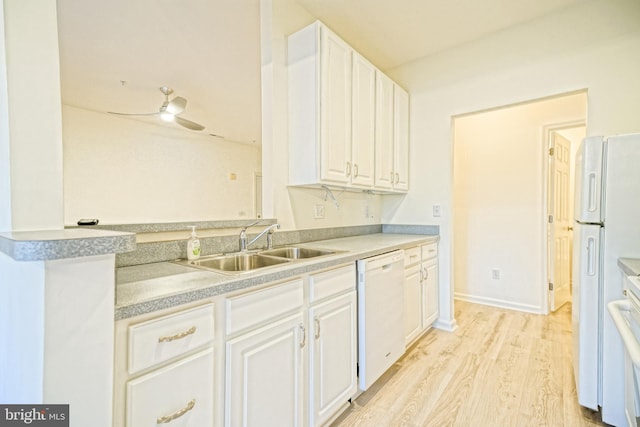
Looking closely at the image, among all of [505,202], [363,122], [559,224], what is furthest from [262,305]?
[559,224]

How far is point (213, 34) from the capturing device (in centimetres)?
247

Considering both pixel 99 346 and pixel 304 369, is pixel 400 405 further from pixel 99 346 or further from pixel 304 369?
pixel 99 346

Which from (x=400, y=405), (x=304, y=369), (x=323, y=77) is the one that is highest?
(x=323, y=77)

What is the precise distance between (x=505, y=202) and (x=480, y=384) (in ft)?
6.98

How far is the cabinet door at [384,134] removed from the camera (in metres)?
2.48

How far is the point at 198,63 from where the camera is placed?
2980mm

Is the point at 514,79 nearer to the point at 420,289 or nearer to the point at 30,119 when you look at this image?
the point at 420,289

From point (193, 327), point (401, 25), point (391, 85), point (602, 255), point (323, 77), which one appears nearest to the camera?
point (193, 327)

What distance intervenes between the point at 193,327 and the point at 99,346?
27cm

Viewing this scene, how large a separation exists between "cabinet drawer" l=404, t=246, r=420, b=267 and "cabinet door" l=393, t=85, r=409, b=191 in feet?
2.14

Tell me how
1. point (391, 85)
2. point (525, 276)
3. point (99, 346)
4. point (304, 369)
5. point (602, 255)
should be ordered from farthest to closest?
point (525, 276) < point (391, 85) < point (602, 255) < point (304, 369) < point (99, 346)

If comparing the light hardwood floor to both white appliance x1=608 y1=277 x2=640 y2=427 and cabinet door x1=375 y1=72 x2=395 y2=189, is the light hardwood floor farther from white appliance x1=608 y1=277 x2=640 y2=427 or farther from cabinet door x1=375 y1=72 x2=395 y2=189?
cabinet door x1=375 y1=72 x2=395 y2=189

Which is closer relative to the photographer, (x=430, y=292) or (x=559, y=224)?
(x=430, y=292)

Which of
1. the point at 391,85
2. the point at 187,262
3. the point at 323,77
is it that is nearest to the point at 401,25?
the point at 391,85
